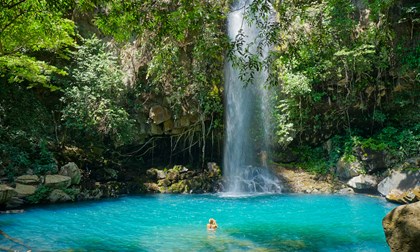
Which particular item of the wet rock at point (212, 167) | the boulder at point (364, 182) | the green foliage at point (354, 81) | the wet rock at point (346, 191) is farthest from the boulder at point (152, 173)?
the boulder at point (364, 182)

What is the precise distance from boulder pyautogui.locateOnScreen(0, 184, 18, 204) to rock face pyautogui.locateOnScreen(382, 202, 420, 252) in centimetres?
975

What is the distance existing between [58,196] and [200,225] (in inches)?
218

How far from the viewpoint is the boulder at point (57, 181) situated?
11695 mm

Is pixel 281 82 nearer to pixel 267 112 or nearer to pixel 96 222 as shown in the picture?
pixel 267 112

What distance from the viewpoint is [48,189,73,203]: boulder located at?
11.7 m

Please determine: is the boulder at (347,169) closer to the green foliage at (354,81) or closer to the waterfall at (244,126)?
the green foliage at (354,81)

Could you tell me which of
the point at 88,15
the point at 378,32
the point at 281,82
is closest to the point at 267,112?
the point at 281,82

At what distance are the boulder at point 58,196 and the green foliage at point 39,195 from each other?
0.46 feet

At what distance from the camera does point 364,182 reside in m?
14.6

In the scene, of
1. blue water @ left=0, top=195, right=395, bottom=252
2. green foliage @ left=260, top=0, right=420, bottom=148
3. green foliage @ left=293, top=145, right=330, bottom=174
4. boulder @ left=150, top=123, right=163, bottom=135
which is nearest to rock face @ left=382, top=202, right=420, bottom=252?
blue water @ left=0, top=195, right=395, bottom=252

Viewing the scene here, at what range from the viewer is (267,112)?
1766 centimetres

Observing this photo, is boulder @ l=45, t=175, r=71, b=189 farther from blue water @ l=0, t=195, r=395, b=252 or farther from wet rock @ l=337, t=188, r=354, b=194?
wet rock @ l=337, t=188, r=354, b=194

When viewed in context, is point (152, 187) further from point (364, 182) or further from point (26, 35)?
point (364, 182)

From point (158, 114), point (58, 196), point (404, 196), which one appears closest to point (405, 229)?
point (404, 196)
